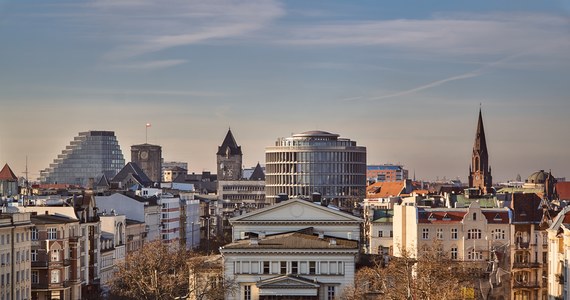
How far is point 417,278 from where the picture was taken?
12794 cm

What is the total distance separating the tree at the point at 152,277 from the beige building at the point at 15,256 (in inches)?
330

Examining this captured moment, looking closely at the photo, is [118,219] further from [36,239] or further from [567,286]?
[567,286]


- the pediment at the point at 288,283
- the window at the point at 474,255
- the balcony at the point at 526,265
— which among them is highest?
the window at the point at 474,255

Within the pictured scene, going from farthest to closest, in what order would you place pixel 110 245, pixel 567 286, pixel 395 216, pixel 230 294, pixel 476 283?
pixel 110 245
pixel 395 216
pixel 476 283
pixel 230 294
pixel 567 286

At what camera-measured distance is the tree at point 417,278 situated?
117812 millimetres

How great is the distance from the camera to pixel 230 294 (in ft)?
437

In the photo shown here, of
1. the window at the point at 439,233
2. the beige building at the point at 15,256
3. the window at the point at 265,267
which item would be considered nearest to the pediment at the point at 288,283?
the window at the point at 265,267

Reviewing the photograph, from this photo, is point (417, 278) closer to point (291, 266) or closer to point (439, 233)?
point (291, 266)

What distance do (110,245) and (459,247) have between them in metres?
43.6

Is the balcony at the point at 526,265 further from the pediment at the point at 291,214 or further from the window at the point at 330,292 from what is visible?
the window at the point at 330,292

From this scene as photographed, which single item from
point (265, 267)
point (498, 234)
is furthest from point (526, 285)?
point (265, 267)

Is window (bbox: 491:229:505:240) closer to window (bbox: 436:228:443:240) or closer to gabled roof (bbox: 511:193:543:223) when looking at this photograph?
gabled roof (bbox: 511:193:543:223)

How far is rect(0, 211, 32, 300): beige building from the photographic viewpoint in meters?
127

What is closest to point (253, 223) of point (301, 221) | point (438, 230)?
point (301, 221)
